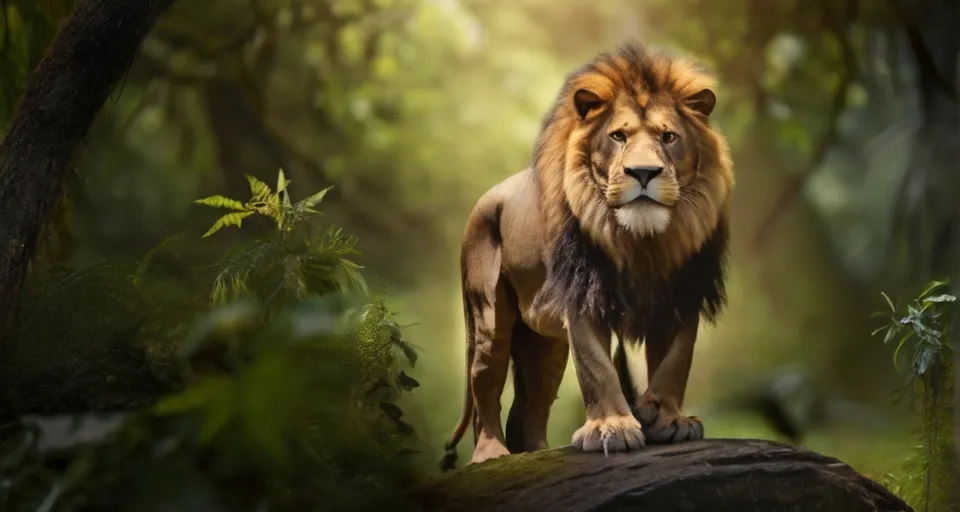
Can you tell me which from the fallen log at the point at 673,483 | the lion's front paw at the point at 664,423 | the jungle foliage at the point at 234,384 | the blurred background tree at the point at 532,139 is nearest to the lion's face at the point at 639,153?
the lion's front paw at the point at 664,423

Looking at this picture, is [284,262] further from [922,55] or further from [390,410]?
[922,55]

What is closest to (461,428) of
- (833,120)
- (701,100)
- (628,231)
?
(628,231)

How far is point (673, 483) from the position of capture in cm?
183

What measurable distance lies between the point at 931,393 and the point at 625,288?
1.01 metres

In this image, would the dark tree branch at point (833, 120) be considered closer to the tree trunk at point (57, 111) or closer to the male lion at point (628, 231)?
the male lion at point (628, 231)

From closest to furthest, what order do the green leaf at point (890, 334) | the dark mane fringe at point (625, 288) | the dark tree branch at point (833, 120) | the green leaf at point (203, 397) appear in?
the green leaf at point (203, 397), the dark mane fringe at point (625, 288), the green leaf at point (890, 334), the dark tree branch at point (833, 120)

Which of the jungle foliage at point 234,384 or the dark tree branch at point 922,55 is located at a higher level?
the dark tree branch at point 922,55

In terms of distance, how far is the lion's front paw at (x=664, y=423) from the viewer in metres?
2.00

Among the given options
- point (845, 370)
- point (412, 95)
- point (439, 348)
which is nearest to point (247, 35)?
point (412, 95)

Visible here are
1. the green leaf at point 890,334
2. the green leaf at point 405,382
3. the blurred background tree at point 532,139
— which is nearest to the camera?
the green leaf at point 405,382

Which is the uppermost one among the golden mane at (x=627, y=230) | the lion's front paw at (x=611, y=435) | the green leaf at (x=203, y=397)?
the golden mane at (x=627, y=230)

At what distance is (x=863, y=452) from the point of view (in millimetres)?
2680

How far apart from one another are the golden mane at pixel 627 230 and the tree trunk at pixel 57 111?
0.89 meters

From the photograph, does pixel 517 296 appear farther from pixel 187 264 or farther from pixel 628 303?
pixel 187 264
